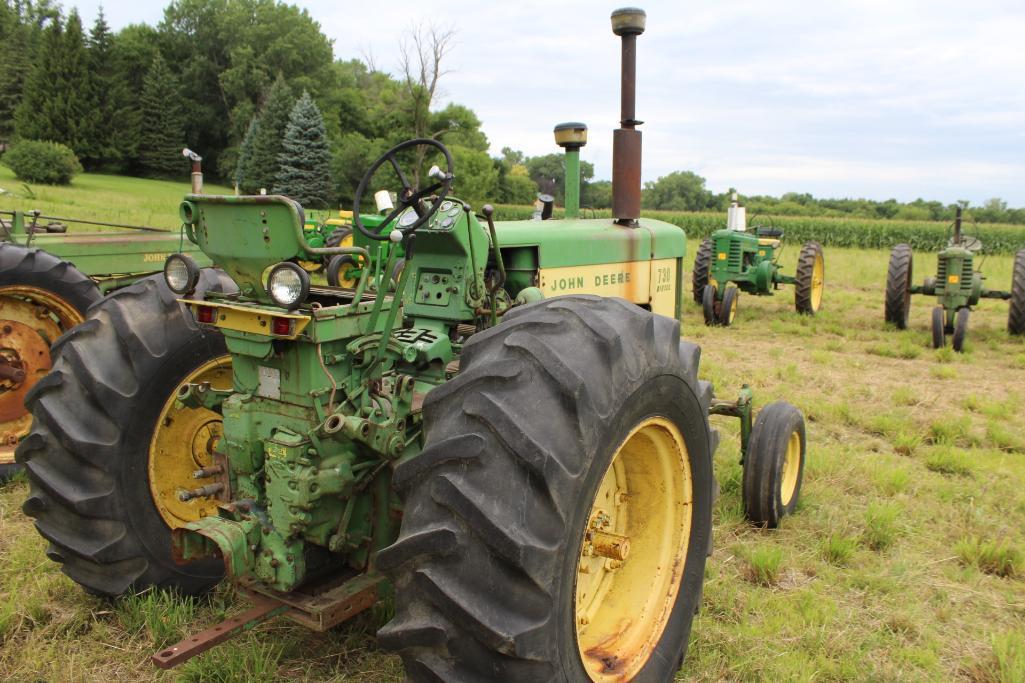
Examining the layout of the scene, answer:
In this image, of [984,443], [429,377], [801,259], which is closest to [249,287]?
[429,377]

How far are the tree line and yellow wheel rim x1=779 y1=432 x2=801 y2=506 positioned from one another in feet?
114

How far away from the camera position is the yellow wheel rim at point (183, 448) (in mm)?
3086

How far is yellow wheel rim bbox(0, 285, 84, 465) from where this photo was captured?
197 inches

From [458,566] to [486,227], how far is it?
81.4 inches

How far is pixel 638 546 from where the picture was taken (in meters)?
2.78

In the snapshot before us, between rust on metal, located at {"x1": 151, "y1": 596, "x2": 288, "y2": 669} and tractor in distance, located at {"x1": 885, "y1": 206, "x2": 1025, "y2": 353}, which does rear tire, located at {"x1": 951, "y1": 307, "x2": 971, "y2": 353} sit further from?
rust on metal, located at {"x1": 151, "y1": 596, "x2": 288, "y2": 669}

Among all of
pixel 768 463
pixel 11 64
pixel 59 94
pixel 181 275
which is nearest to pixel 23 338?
pixel 181 275

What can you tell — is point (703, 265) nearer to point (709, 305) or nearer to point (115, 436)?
point (709, 305)

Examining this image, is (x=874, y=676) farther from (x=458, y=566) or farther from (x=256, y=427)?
(x=256, y=427)

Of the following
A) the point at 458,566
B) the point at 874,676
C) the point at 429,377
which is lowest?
the point at 874,676

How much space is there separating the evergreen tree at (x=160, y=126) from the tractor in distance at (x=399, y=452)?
53.0m

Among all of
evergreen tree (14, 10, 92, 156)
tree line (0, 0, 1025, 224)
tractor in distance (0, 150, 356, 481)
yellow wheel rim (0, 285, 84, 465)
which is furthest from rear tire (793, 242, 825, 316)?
evergreen tree (14, 10, 92, 156)

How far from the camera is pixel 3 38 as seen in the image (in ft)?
178

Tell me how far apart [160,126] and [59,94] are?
19.6 ft
